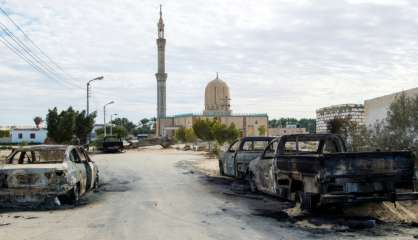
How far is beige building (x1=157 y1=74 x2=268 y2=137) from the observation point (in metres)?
132

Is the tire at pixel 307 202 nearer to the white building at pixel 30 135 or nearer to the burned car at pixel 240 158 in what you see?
the burned car at pixel 240 158

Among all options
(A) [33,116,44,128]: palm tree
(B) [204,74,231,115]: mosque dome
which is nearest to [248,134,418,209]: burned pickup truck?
(B) [204,74,231,115]: mosque dome

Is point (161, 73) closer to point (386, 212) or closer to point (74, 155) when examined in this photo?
point (74, 155)

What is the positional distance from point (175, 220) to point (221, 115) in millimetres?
121536

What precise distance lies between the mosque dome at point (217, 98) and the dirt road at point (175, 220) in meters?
117

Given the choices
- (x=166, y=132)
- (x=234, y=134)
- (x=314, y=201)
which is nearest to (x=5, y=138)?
(x=166, y=132)

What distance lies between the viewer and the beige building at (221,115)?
132m

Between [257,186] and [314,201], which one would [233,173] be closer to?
[257,186]

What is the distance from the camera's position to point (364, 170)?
1041cm

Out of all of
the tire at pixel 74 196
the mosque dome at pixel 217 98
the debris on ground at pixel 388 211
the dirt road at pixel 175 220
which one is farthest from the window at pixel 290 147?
the mosque dome at pixel 217 98

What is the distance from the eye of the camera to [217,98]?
134000 millimetres

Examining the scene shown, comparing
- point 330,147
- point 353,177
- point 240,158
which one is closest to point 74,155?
point 240,158

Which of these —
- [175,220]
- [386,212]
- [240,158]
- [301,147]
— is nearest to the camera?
[175,220]

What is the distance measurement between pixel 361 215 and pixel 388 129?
6.17 metres
